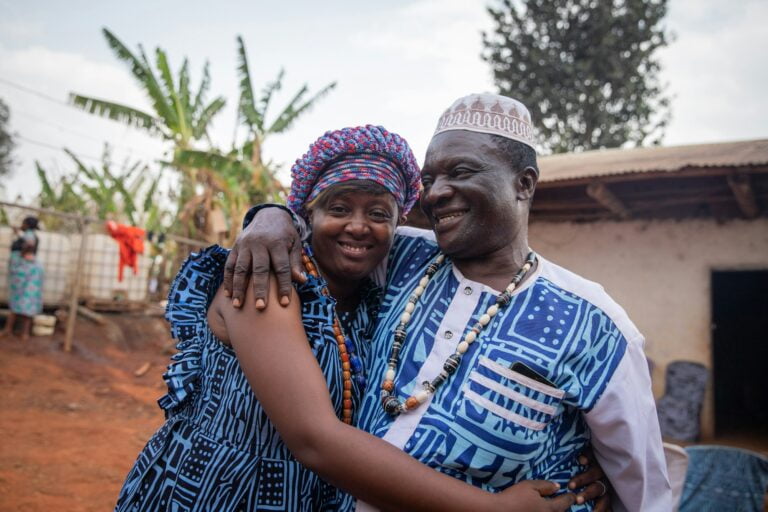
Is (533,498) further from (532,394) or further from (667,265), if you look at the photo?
(667,265)

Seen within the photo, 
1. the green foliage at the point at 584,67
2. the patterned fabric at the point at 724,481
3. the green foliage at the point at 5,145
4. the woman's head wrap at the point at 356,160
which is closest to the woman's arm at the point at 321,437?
the woman's head wrap at the point at 356,160

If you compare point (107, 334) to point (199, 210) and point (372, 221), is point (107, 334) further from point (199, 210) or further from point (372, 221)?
point (372, 221)

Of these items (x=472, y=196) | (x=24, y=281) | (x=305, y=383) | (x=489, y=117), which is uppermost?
(x=489, y=117)

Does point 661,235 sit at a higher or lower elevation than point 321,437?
higher

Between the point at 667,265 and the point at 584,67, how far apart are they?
40.2 feet

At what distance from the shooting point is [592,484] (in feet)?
5.65

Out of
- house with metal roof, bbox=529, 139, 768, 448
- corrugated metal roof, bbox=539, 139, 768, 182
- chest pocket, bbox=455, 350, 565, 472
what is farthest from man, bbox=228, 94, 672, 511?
house with metal roof, bbox=529, 139, 768, 448

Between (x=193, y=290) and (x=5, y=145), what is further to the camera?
(x=5, y=145)

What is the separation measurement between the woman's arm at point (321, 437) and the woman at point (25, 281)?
957 cm

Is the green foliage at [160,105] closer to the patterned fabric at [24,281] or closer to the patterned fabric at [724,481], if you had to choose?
the patterned fabric at [24,281]

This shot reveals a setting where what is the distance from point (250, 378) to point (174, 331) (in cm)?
48

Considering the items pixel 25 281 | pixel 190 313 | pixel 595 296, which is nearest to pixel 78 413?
pixel 25 281

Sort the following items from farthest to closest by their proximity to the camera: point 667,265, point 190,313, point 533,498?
point 667,265, point 190,313, point 533,498

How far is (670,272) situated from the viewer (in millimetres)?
6875
